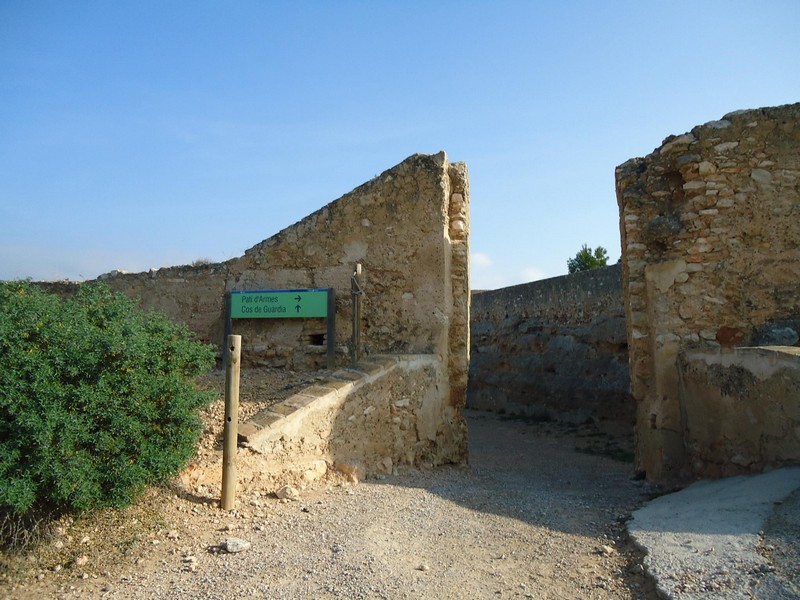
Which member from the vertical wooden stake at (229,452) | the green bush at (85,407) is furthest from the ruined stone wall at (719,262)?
the green bush at (85,407)

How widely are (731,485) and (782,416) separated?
0.68 meters

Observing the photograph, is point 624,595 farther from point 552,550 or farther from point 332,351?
point 332,351

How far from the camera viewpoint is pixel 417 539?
14.1 feet

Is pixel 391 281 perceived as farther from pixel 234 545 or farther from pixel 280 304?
pixel 234 545

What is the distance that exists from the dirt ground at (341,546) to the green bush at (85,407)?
12.5 inches

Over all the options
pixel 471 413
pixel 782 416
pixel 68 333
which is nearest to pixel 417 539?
pixel 68 333

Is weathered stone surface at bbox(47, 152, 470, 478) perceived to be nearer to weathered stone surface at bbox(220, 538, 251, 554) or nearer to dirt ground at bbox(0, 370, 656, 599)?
dirt ground at bbox(0, 370, 656, 599)

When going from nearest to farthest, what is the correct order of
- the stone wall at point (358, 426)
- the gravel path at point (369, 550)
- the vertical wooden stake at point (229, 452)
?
the gravel path at point (369, 550) → the vertical wooden stake at point (229, 452) → the stone wall at point (358, 426)

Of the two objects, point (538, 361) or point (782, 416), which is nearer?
point (782, 416)

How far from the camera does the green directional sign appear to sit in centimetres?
748

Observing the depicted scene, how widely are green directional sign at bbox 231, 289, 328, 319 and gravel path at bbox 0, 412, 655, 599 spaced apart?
8.04 feet

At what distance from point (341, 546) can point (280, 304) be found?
391cm

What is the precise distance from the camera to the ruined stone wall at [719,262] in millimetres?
6508

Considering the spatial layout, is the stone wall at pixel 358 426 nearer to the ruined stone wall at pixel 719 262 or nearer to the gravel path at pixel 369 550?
the gravel path at pixel 369 550
